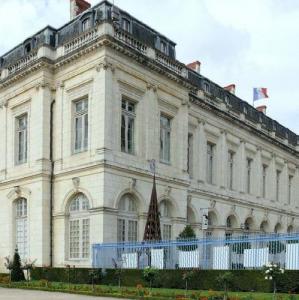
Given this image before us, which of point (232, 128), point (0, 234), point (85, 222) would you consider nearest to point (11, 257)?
point (0, 234)

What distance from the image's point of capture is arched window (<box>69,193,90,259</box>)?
80.4ft

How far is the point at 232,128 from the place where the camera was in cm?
3609

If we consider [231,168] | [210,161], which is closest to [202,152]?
[210,161]

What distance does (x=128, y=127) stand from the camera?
25781 millimetres

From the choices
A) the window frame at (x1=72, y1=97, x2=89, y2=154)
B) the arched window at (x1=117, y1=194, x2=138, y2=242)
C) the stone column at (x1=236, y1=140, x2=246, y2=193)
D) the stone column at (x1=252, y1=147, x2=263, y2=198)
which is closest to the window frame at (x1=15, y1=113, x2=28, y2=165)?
the window frame at (x1=72, y1=97, x2=89, y2=154)

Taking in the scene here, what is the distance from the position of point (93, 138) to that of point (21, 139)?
6.03m

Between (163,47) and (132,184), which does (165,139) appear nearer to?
(132,184)

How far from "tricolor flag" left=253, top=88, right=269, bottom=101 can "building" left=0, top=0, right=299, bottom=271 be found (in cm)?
1217

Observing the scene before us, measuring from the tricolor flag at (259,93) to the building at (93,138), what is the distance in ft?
39.9

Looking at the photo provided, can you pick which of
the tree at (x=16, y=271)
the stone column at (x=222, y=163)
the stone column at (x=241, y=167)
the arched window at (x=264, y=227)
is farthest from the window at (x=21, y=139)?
the arched window at (x=264, y=227)

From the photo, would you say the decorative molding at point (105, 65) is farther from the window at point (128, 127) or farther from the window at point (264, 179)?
the window at point (264, 179)

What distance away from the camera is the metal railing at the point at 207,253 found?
1836 cm

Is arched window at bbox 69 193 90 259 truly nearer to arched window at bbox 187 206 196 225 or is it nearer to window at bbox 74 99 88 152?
window at bbox 74 99 88 152

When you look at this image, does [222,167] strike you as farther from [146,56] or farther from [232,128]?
[146,56]
